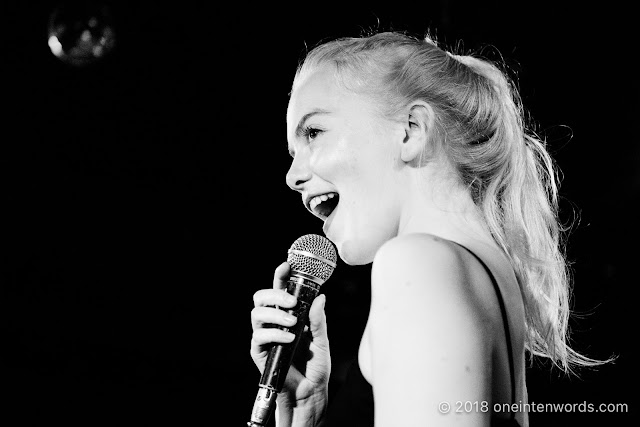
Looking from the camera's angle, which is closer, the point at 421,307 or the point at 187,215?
the point at 421,307

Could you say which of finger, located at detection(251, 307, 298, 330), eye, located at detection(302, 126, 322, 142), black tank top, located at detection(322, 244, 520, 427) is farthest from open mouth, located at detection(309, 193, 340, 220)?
black tank top, located at detection(322, 244, 520, 427)

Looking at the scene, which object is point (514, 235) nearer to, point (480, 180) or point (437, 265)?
point (480, 180)

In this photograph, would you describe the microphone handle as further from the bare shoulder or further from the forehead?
the bare shoulder

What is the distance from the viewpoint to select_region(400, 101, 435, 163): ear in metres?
1.35

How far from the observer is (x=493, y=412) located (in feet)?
3.48

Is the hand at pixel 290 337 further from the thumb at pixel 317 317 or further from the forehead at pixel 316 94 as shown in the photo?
the forehead at pixel 316 94

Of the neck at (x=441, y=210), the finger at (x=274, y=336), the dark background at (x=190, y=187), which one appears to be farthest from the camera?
the dark background at (x=190, y=187)

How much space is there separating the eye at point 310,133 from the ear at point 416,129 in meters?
0.19

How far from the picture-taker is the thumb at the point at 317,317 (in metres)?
1.55

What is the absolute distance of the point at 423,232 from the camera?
1.25 metres

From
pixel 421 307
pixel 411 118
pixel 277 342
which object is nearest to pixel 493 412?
pixel 421 307

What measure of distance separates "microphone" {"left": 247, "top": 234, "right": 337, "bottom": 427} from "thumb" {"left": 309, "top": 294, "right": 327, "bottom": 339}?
0.18ft

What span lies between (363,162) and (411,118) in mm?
132

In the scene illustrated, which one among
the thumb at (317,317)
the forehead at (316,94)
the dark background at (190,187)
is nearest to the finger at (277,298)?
the thumb at (317,317)
